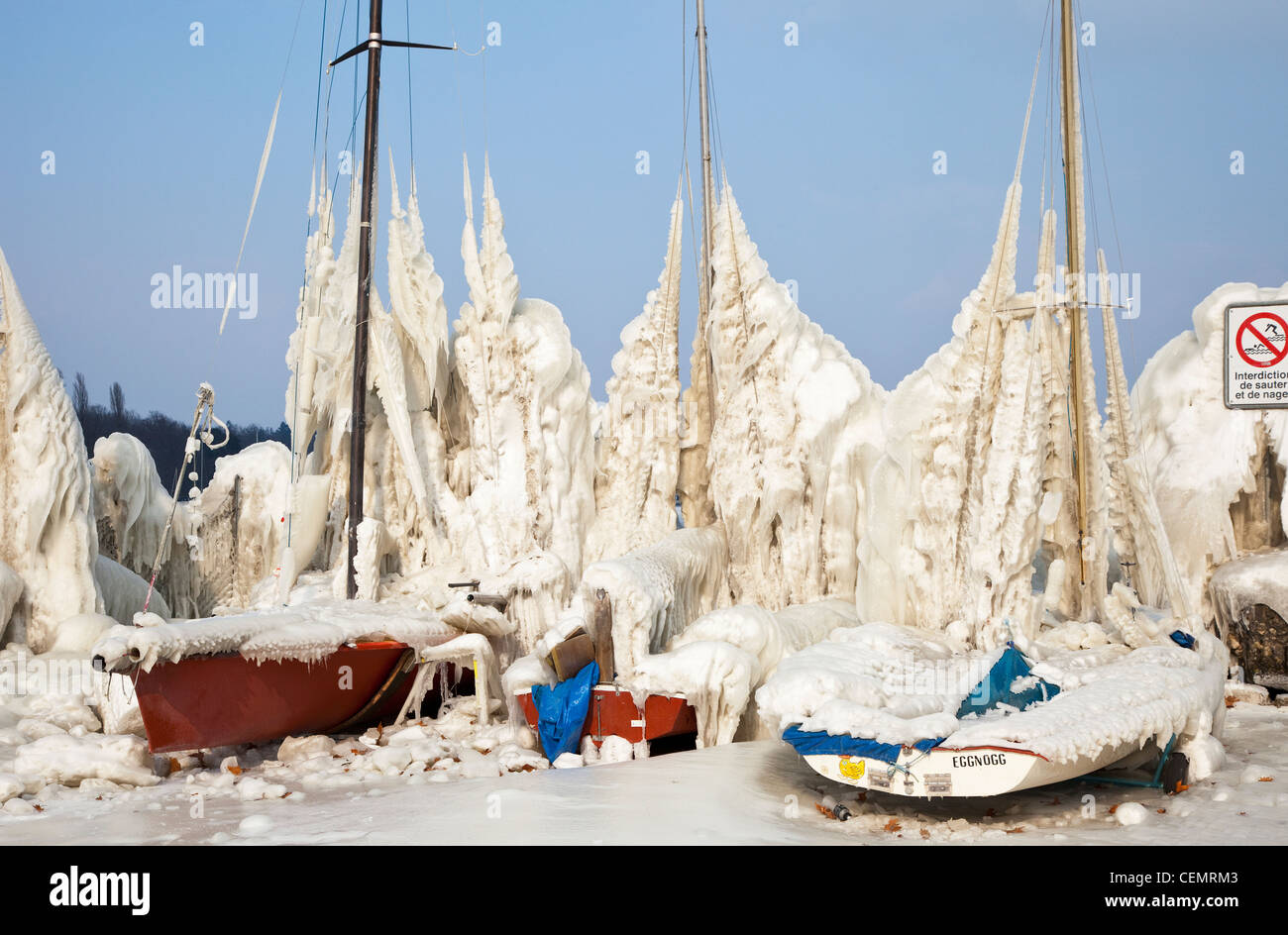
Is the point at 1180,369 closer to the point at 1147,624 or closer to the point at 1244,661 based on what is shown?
the point at 1244,661

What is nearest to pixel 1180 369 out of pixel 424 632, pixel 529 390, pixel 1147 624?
pixel 1147 624

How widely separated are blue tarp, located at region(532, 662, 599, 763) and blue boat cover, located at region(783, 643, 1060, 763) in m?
2.79

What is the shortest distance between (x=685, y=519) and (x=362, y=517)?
3700 millimetres

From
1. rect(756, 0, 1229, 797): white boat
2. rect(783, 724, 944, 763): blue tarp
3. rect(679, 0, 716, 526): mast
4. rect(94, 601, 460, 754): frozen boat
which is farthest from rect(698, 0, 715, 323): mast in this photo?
rect(783, 724, 944, 763): blue tarp

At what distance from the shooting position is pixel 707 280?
47.8 ft

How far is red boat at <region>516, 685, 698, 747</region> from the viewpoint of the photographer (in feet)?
32.1

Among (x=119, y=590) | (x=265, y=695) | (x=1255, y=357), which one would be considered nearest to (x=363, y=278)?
(x=119, y=590)

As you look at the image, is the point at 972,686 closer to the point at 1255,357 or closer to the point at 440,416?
the point at 1255,357

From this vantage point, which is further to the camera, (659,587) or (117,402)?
(117,402)

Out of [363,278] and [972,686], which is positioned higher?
[363,278]

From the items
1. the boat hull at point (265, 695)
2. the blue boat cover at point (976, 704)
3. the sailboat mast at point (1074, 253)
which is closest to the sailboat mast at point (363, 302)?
the boat hull at point (265, 695)

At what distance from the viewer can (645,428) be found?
14.1 meters

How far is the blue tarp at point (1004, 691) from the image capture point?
8500mm

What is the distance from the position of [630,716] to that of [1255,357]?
8.56 meters
